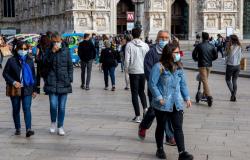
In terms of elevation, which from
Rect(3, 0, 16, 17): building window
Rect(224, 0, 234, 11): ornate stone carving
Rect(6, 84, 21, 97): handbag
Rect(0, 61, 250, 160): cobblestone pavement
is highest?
Rect(3, 0, 16, 17): building window

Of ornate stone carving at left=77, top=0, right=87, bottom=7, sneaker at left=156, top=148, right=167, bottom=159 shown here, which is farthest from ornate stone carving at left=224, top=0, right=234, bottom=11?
sneaker at left=156, top=148, right=167, bottom=159

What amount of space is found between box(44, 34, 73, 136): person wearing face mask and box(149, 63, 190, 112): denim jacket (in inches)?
97.7

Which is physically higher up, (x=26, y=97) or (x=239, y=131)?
(x=26, y=97)

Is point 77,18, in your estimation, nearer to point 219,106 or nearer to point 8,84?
point 219,106

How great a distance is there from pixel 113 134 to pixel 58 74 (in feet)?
4.90

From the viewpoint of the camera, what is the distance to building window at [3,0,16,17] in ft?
257

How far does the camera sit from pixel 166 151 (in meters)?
9.20

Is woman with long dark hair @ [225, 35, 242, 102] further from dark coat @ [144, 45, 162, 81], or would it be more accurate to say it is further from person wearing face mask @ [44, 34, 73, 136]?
person wearing face mask @ [44, 34, 73, 136]

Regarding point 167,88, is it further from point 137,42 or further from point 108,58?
point 108,58

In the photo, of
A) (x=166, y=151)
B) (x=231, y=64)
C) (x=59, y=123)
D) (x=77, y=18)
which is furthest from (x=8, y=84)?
(x=77, y=18)

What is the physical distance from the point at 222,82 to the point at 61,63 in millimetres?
11882

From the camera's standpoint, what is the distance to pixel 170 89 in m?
8.43

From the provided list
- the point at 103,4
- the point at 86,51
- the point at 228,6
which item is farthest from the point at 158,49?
the point at 228,6

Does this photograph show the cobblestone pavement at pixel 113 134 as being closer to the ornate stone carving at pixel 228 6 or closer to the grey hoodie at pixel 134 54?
the grey hoodie at pixel 134 54
